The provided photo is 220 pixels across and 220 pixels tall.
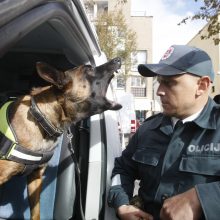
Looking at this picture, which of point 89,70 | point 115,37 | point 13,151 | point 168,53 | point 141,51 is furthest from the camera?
point 141,51

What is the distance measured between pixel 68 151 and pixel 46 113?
390mm

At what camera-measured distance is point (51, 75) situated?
2.68 m

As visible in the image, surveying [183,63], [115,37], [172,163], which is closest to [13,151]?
[172,163]

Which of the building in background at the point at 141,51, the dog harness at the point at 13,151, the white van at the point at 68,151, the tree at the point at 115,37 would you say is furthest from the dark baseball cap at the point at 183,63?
the building in background at the point at 141,51

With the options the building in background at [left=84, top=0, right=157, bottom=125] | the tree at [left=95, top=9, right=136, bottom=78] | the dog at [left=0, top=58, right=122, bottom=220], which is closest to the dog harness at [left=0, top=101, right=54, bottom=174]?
the dog at [left=0, top=58, right=122, bottom=220]

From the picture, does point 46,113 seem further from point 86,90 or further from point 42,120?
point 86,90

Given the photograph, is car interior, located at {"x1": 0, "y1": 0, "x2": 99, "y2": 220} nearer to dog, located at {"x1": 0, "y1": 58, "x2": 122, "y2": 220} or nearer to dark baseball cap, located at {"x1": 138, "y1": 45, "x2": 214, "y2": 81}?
dog, located at {"x1": 0, "y1": 58, "x2": 122, "y2": 220}

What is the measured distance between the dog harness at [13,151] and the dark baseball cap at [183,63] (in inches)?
39.9

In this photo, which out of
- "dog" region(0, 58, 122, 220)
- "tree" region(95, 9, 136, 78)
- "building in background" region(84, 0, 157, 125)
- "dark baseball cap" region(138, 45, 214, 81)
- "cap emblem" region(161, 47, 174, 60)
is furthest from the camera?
"building in background" region(84, 0, 157, 125)

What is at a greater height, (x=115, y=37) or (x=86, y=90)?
(x=86, y=90)

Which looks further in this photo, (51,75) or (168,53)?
(51,75)

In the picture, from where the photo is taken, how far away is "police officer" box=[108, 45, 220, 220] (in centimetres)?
190

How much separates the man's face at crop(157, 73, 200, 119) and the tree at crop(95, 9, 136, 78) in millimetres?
19451

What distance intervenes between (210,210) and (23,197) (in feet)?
5.98
